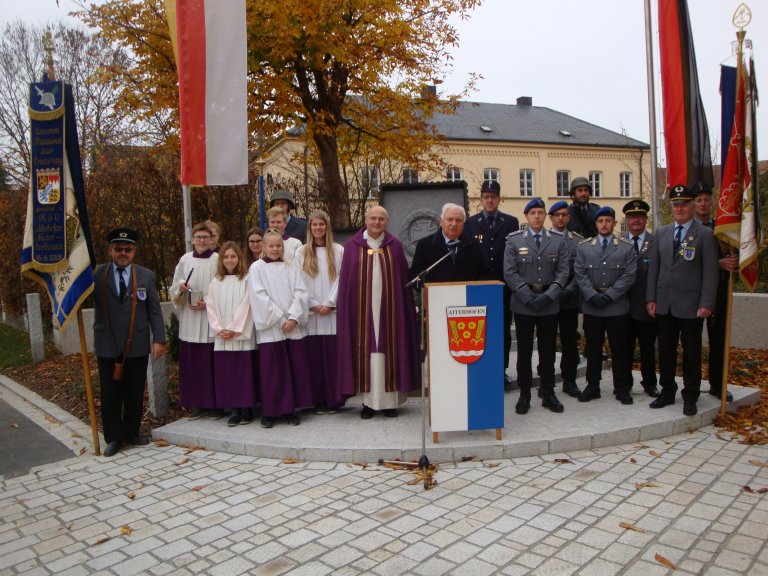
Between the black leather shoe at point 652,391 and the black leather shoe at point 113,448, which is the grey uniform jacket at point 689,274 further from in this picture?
the black leather shoe at point 113,448

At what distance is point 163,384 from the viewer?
665cm

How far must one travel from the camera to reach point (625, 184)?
43469mm

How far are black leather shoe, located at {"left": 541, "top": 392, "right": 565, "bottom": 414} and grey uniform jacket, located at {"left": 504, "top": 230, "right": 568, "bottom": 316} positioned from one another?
2.70ft

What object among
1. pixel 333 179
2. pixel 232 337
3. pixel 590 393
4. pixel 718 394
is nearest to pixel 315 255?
pixel 232 337

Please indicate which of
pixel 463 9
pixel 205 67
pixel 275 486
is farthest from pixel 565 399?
pixel 463 9

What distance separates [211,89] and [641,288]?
16.1 feet

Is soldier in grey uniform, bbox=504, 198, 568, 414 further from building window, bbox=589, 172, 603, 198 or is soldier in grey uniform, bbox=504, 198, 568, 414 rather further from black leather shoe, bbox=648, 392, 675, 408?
building window, bbox=589, 172, 603, 198

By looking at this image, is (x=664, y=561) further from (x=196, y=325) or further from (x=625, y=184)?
(x=625, y=184)

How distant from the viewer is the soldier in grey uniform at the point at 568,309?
627 centimetres

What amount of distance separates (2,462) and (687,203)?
22.3ft

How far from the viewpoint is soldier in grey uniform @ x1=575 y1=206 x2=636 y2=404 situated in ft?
19.7

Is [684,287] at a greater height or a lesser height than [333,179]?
lesser

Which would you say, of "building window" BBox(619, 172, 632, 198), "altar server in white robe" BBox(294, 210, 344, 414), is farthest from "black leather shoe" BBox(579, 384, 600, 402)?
"building window" BBox(619, 172, 632, 198)

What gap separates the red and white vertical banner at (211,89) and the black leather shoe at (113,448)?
2662 mm
